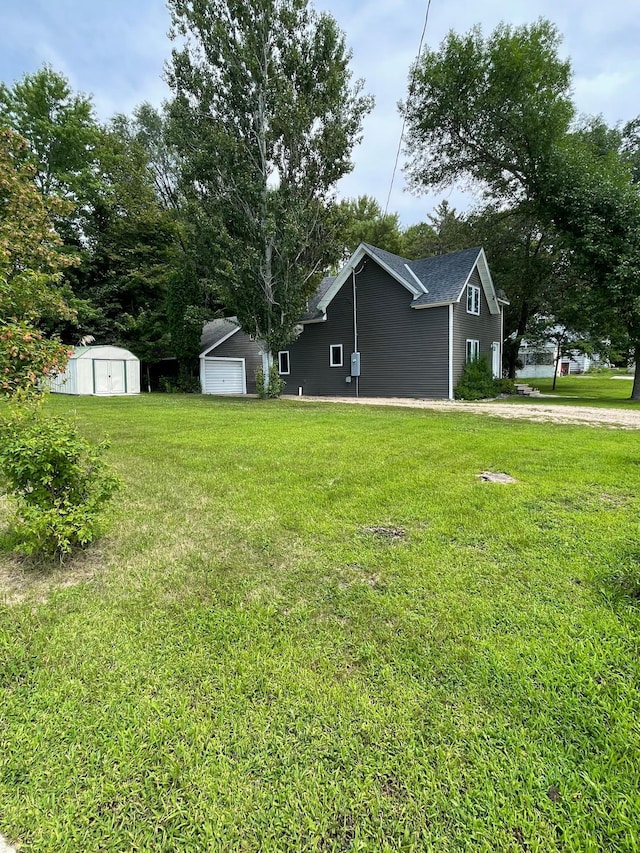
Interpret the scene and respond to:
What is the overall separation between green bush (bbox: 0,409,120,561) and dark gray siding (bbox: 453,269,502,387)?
47.9ft

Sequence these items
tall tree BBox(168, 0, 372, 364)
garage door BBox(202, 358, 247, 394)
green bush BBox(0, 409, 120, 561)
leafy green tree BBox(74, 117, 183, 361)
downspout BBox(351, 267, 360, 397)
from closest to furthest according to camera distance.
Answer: green bush BBox(0, 409, 120, 561), tall tree BBox(168, 0, 372, 364), downspout BBox(351, 267, 360, 397), garage door BBox(202, 358, 247, 394), leafy green tree BBox(74, 117, 183, 361)

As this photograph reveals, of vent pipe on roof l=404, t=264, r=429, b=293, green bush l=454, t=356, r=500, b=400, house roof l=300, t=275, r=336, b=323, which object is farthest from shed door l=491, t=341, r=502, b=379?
house roof l=300, t=275, r=336, b=323

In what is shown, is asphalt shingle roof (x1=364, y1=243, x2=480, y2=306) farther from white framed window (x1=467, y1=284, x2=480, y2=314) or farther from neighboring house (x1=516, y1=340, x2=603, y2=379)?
neighboring house (x1=516, y1=340, x2=603, y2=379)

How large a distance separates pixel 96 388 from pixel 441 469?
1955 cm

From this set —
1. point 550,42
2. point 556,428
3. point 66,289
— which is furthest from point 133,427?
point 550,42

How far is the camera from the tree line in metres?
14.5

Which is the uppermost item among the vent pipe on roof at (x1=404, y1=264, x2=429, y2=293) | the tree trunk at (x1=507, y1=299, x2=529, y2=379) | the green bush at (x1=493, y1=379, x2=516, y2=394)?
the vent pipe on roof at (x1=404, y1=264, x2=429, y2=293)

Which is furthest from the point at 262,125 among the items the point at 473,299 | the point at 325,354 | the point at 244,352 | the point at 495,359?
the point at 495,359

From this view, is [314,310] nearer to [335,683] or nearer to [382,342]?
[382,342]

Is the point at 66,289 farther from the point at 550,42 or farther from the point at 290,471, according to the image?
the point at 550,42

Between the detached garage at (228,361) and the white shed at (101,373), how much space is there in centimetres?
369

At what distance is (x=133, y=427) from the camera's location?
8883 millimetres

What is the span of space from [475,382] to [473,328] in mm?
2668

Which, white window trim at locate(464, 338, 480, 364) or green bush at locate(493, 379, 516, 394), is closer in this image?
white window trim at locate(464, 338, 480, 364)
